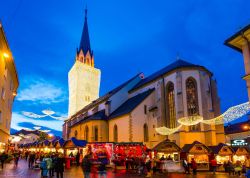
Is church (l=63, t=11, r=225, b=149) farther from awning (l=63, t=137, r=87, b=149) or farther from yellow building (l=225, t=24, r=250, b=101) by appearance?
yellow building (l=225, t=24, r=250, b=101)

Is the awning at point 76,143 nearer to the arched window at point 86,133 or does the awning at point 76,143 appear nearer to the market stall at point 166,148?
the market stall at point 166,148

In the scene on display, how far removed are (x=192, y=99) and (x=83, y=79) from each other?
43.5 meters

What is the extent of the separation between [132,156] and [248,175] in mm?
22066

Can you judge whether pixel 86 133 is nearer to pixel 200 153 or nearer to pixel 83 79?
pixel 200 153

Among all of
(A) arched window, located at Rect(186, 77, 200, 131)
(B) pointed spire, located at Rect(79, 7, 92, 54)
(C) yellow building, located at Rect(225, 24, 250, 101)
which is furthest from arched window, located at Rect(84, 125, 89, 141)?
(C) yellow building, located at Rect(225, 24, 250, 101)

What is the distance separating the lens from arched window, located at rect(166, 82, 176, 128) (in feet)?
124

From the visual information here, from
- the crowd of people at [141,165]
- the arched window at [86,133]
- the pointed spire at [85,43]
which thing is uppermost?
the pointed spire at [85,43]

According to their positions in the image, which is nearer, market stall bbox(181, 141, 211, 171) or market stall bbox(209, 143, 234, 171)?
market stall bbox(209, 143, 234, 171)

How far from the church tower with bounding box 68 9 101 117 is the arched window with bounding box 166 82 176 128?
1530 inches

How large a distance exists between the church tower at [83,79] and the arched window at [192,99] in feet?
137

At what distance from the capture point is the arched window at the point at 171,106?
37.9 m

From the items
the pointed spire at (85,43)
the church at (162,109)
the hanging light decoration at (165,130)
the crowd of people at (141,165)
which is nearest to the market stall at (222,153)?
the crowd of people at (141,165)

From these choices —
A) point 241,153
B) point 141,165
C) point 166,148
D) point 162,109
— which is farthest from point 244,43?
point 162,109

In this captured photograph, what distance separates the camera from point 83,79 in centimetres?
7425
